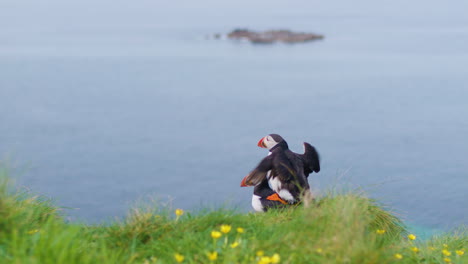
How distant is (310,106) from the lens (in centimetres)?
6391

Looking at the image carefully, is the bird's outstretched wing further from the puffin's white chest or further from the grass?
the grass

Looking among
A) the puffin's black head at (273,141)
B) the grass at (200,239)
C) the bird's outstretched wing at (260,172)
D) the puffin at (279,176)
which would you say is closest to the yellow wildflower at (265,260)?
the grass at (200,239)

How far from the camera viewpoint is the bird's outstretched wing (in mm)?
7857

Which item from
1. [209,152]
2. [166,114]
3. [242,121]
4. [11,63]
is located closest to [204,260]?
[209,152]

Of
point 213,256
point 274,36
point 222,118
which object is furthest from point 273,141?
point 274,36

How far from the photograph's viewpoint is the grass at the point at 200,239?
4.56 m

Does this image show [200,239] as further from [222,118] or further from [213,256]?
[222,118]

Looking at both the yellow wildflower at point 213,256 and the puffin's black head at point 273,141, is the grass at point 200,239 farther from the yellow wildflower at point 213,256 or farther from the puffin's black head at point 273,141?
the puffin's black head at point 273,141

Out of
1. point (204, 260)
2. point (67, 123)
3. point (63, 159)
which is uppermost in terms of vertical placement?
point (204, 260)

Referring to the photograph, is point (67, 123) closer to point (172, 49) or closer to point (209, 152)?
point (209, 152)

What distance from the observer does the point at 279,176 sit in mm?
7773

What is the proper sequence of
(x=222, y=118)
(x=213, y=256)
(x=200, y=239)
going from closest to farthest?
(x=213, y=256) < (x=200, y=239) < (x=222, y=118)

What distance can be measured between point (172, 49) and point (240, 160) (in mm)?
60800

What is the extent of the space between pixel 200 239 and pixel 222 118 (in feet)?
211
